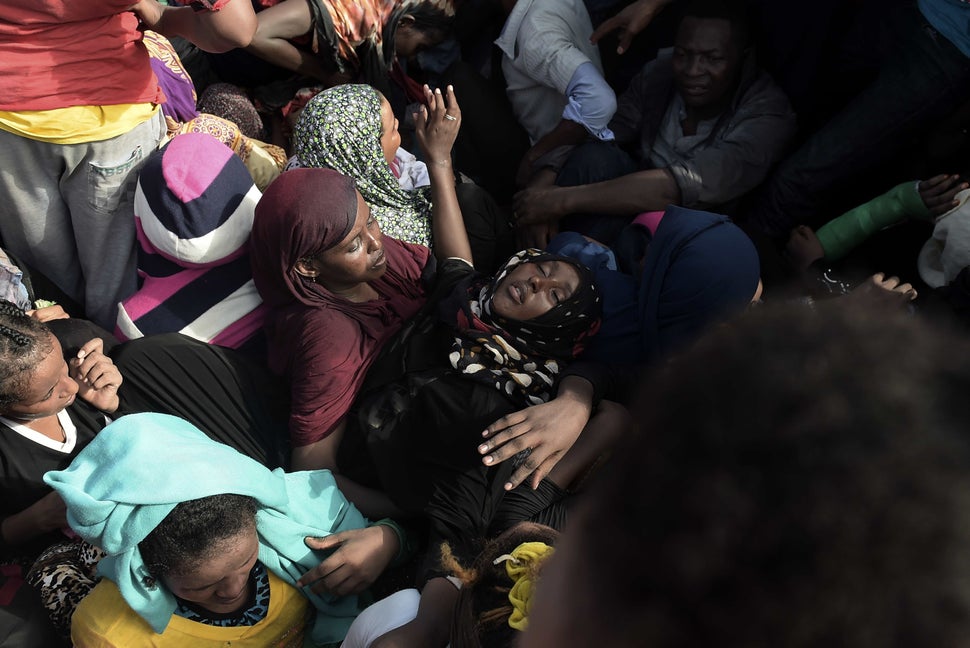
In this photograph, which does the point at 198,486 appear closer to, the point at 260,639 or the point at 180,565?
the point at 180,565

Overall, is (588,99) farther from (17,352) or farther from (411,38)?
(17,352)

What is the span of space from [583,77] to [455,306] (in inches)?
53.5

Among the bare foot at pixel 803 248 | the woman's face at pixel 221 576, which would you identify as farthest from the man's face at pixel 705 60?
the woman's face at pixel 221 576

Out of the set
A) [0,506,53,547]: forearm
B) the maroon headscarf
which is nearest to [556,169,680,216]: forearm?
the maroon headscarf

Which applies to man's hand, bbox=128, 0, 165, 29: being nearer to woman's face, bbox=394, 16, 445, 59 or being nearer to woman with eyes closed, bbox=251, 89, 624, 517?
woman with eyes closed, bbox=251, 89, 624, 517

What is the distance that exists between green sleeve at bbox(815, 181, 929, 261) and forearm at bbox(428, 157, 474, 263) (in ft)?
4.82

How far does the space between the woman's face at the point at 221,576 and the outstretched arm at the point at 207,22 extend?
1.62 m

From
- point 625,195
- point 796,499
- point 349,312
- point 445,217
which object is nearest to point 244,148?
point 445,217

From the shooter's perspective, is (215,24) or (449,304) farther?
(449,304)

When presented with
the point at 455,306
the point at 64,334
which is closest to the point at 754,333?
the point at 455,306

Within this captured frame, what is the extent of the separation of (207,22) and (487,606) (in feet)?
6.90

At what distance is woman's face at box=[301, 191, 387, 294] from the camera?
2438 millimetres

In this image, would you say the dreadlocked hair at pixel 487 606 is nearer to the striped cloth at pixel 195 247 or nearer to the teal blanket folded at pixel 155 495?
the teal blanket folded at pixel 155 495

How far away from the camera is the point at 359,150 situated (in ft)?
9.30
